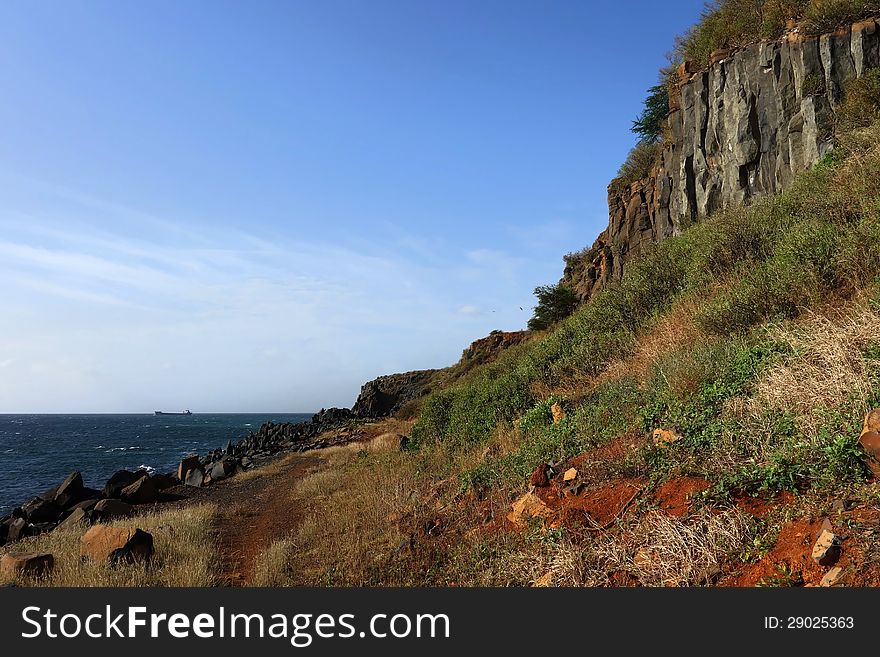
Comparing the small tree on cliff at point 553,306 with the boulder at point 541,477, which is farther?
the small tree on cliff at point 553,306

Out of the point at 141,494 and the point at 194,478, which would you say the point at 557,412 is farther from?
the point at 194,478

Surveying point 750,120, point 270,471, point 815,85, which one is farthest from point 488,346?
point 815,85

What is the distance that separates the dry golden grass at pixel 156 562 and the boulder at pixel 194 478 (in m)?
9.08

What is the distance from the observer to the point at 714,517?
14.1ft

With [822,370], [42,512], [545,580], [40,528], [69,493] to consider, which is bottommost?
[42,512]

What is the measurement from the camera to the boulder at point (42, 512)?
696 inches

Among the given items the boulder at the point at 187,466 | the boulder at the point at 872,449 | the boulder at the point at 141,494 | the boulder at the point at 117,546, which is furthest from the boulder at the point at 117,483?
the boulder at the point at 872,449

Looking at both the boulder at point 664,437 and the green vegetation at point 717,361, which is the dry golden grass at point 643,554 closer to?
the green vegetation at point 717,361

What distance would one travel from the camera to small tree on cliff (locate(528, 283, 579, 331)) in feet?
99.8

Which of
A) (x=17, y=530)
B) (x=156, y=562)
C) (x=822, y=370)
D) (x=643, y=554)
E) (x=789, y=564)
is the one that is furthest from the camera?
(x=17, y=530)

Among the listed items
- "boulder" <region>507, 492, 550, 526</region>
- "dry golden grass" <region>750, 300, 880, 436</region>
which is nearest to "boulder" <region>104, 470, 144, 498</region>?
"boulder" <region>507, 492, 550, 526</region>

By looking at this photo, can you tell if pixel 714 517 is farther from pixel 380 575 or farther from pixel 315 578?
pixel 315 578

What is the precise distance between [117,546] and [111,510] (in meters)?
6.72

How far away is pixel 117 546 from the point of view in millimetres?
8250
